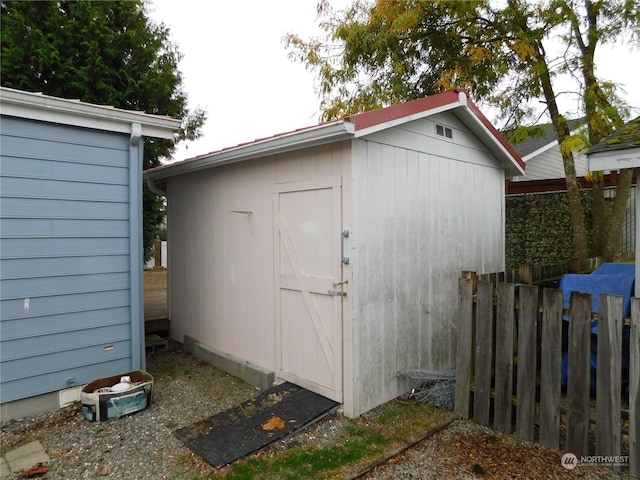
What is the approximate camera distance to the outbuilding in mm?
3447

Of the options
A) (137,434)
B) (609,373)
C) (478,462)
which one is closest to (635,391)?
(609,373)

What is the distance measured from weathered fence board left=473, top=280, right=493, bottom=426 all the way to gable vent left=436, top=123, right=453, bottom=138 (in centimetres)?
177

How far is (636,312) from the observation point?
2572 mm

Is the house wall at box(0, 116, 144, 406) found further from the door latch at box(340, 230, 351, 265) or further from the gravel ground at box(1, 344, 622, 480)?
the door latch at box(340, 230, 351, 265)

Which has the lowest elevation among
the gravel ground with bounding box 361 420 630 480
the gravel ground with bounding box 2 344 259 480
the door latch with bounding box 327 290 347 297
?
the gravel ground with bounding box 361 420 630 480

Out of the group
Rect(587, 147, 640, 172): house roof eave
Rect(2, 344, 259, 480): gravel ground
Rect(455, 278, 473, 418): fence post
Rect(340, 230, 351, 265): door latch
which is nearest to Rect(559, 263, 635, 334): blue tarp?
Rect(455, 278, 473, 418): fence post

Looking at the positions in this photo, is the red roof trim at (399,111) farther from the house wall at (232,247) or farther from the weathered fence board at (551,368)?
the weathered fence board at (551,368)

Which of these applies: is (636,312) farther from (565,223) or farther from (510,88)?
(565,223)

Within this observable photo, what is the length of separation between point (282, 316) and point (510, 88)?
634cm

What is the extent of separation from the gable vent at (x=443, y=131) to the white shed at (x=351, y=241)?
0.06 feet

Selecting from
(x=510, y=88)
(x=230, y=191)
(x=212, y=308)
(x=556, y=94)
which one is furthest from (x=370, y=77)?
(x=212, y=308)

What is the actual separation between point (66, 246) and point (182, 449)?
217 cm

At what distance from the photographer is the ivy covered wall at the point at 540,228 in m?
8.55

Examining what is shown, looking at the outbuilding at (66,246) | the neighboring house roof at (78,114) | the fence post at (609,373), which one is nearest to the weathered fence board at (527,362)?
the fence post at (609,373)
